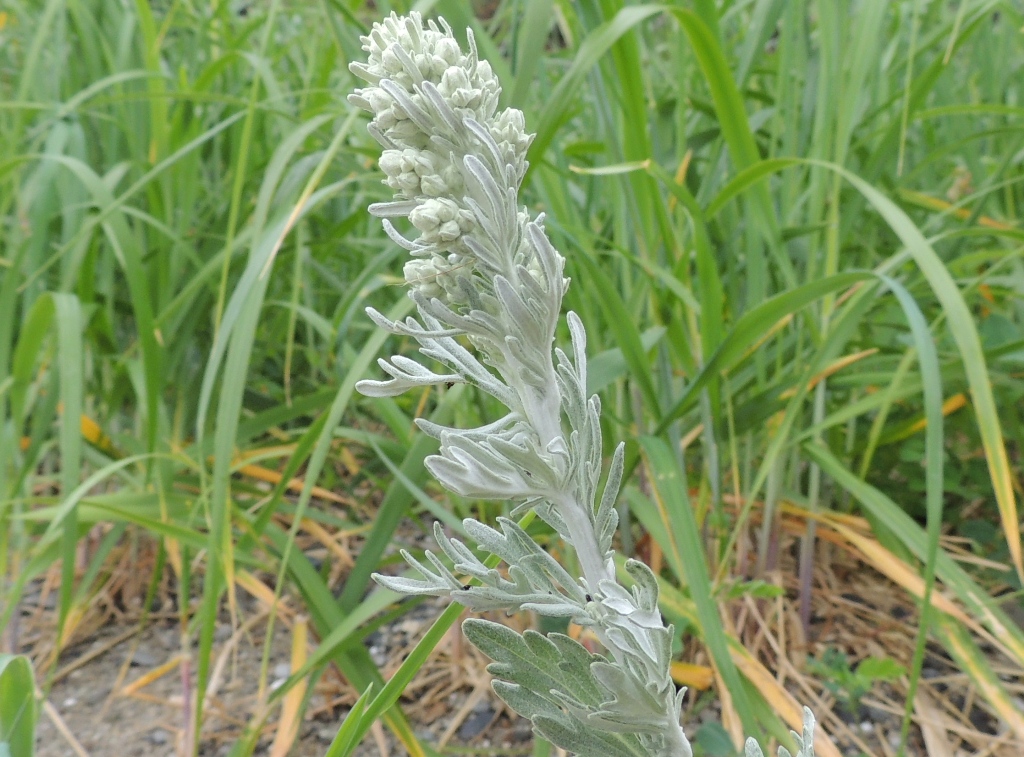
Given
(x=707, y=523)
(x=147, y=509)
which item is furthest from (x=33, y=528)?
(x=707, y=523)

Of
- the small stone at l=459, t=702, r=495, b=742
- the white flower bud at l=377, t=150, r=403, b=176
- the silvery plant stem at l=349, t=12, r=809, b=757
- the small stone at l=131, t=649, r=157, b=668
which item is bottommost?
the small stone at l=459, t=702, r=495, b=742

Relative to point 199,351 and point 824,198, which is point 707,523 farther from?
point 199,351

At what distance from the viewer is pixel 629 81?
0.91 meters

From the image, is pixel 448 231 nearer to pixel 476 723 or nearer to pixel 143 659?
pixel 476 723

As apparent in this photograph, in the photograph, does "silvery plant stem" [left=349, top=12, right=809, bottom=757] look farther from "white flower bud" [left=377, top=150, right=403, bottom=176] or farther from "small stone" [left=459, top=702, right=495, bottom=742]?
"small stone" [left=459, top=702, right=495, bottom=742]

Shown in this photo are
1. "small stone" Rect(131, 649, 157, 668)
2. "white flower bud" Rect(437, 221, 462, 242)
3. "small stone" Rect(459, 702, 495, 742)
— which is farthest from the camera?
"small stone" Rect(131, 649, 157, 668)

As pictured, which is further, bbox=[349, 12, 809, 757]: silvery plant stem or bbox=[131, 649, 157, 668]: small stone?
bbox=[131, 649, 157, 668]: small stone

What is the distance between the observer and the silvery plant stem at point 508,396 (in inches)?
13.2

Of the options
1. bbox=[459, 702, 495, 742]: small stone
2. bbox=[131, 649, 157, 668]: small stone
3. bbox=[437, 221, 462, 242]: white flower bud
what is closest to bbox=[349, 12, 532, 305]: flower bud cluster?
bbox=[437, 221, 462, 242]: white flower bud

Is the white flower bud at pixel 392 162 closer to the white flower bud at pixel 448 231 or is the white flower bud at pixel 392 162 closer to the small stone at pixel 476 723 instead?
the white flower bud at pixel 448 231

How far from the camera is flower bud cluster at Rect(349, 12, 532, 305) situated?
33 centimetres

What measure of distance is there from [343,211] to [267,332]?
0.28m

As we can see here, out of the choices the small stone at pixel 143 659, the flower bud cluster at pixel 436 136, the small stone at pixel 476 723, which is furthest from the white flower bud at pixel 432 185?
the small stone at pixel 143 659

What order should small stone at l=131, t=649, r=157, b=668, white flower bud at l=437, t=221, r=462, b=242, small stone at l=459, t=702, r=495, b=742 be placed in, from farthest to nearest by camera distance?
small stone at l=131, t=649, r=157, b=668, small stone at l=459, t=702, r=495, b=742, white flower bud at l=437, t=221, r=462, b=242
